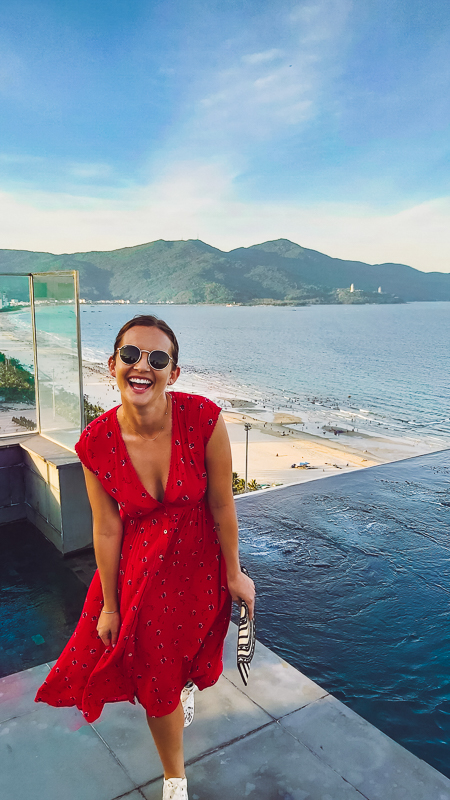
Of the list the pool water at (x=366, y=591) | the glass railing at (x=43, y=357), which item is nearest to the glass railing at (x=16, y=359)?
the glass railing at (x=43, y=357)

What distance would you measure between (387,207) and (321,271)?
2071 inches

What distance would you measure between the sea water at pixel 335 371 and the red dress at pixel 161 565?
23025 millimetres

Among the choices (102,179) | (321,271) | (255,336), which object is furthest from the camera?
(321,271)

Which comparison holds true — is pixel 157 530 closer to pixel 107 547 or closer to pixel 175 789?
pixel 107 547

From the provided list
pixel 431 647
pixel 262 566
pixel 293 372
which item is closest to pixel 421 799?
pixel 431 647

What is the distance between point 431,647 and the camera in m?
3.47

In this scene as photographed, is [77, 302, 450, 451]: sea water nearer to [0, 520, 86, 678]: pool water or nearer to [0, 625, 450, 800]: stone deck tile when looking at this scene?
[0, 520, 86, 678]: pool water

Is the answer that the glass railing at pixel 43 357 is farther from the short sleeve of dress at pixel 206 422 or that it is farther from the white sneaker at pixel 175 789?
the white sneaker at pixel 175 789

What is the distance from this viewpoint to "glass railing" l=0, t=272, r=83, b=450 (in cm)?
458

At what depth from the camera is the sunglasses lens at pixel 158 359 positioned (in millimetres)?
1672

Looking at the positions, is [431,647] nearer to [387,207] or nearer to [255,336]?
[255,336]

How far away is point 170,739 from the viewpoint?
1793 mm

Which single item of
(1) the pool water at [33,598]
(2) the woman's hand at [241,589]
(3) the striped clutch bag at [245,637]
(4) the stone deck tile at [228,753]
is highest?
(2) the woman's hand at [241,589]

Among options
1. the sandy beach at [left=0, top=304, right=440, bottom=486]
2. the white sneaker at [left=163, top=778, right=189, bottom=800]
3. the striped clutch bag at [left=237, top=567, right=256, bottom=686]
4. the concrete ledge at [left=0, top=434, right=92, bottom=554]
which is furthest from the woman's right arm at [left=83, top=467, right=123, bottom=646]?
the sandy beach at [left=0, top=304, right=440, bottom=486]
